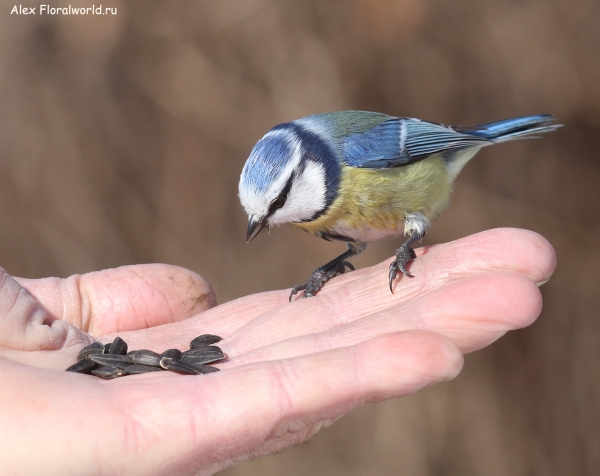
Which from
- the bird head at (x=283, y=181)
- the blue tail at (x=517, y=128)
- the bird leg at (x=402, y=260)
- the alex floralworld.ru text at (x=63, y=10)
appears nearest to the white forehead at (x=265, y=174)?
the bird head at (x=283, y=181)

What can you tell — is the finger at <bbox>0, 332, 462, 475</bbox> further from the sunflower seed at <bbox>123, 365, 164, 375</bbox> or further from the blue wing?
the blue wing

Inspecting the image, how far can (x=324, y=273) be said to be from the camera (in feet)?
10.3

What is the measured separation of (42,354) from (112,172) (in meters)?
2.76

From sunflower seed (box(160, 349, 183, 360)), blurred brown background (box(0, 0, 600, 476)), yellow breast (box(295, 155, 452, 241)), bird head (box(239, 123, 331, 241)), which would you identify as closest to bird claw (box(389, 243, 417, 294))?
yellow breast (box(295, 155, 452, 241))

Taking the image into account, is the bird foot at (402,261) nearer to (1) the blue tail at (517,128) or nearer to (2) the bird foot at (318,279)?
(2) the bird foot at (318,279)

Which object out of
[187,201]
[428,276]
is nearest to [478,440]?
[428,276]

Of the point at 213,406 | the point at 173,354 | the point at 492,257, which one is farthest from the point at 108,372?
the point at 492,257

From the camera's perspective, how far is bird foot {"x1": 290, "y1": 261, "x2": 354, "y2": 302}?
2988mm

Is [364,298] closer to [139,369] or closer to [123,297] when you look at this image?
[139,369]

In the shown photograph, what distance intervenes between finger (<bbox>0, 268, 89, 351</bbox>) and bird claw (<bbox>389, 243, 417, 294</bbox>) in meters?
1.17

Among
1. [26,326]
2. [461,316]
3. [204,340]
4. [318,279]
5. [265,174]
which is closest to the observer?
[461,316]

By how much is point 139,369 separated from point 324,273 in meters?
1.27

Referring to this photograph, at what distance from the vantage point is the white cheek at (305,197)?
2.60 meters

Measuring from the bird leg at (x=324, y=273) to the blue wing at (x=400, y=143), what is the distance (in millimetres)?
580
